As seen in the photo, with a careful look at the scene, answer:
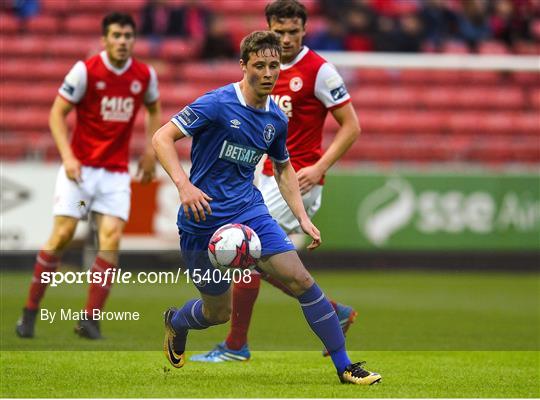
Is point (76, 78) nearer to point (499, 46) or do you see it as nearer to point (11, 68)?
point (11, 68)

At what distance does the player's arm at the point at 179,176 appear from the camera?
6141 millimetres

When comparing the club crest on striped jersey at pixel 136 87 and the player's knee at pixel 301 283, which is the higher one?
the club crest on striped jersey at pixel 136 87

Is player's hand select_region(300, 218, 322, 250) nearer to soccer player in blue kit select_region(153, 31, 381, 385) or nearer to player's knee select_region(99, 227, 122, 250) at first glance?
soccer player in blue kit select_region(153, 31, 381, 385)

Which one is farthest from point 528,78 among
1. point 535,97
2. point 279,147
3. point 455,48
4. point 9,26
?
point 279,147

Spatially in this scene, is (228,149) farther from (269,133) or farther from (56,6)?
(56,6)

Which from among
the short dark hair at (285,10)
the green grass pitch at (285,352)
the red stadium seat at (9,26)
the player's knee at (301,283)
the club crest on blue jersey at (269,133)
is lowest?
the green grass pitch at (285,352)

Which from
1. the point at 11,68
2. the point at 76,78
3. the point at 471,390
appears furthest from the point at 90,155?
the point at 11,68

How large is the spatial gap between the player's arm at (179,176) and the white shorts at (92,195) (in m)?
2.83

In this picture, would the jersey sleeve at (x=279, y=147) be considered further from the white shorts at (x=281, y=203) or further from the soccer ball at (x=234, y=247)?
the white shorts at (x=281, y=203)

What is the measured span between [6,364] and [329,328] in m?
2.10

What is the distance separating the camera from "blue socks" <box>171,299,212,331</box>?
21.8 ft

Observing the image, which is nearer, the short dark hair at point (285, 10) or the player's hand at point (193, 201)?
the player's hand at point (193, 201)

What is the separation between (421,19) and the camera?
18.6 metres

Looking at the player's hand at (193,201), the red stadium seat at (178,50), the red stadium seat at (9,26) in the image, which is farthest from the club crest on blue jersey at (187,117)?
the red stadium seat at (9,26)
